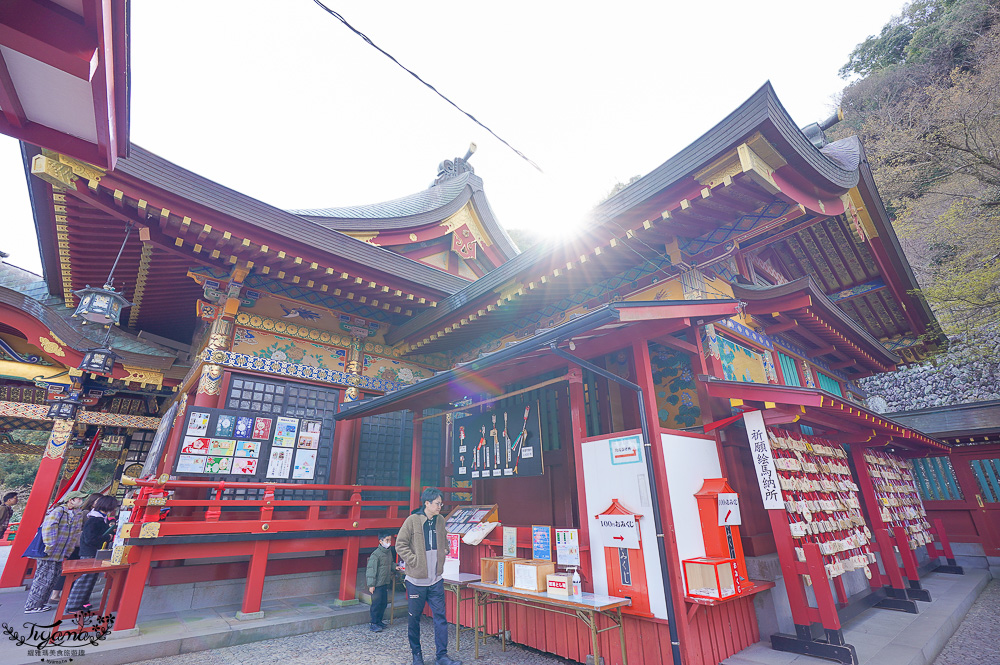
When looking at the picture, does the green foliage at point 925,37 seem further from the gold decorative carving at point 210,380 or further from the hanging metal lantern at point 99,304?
the hanging metal lantern at point 99,304

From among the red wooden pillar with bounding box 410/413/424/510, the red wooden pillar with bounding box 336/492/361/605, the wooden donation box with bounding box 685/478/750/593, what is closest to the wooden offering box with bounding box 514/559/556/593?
the wooden donation box with bounding box 685/478/750/593

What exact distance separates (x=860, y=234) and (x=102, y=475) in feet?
128

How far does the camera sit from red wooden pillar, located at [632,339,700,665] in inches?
147

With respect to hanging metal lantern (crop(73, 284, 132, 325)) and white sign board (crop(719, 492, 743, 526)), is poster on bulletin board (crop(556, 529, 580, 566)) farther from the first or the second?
hanging metal lantern (crop(73, 284, 132, 325))

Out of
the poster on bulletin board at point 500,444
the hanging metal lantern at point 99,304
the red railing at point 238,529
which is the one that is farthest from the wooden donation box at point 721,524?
the hanging metal lantern at point 99,304

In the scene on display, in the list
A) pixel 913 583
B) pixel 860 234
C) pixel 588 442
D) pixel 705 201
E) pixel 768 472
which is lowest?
pixel 913 583

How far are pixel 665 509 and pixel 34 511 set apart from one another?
12.5 metres

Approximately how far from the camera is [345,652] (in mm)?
5191

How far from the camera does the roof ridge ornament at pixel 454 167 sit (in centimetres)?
1476

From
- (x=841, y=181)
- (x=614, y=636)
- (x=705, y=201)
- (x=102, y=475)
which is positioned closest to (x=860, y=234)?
(x=841, y=181)

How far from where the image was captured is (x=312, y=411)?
8234 mm

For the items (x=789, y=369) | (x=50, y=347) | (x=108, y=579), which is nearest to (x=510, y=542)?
(x=108, y=579)

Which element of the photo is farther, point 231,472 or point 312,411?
point 312,411

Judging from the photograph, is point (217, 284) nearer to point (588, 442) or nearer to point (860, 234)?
point (588, 442)
